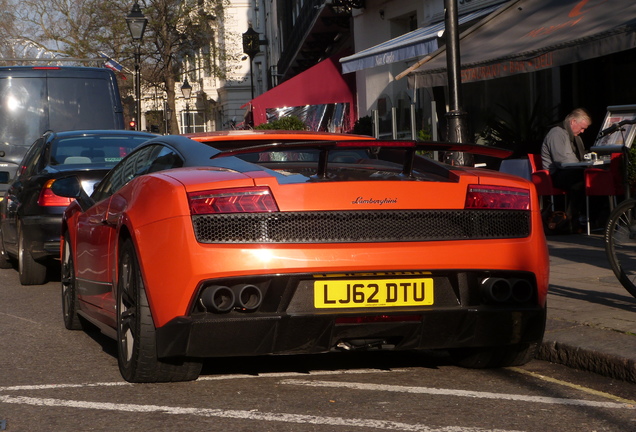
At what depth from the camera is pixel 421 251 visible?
5.01m

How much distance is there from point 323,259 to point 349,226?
0.20 metres

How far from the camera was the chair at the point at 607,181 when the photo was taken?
38.5 feet

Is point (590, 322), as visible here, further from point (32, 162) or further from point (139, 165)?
point (32, 162)

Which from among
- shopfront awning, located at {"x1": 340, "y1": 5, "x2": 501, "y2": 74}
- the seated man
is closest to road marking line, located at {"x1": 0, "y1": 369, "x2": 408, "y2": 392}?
the seated man

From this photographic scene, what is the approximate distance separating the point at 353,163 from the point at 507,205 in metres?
0.87

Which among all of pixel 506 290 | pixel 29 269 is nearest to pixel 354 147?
pixel 506 290

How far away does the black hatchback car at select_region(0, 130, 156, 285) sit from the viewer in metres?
10.2

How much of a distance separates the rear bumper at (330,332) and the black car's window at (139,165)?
1096 mm

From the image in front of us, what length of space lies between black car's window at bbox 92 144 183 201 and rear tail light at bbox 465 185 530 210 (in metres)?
1.49

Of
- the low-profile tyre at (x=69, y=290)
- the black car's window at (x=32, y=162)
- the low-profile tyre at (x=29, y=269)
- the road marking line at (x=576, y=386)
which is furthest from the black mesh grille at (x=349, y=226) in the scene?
the black car's window at (x=32, y=162)

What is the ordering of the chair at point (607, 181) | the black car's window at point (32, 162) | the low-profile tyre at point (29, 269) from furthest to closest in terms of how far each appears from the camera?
1. the chair at point (607, 181)
2. the black car's window at point (32, 162)
3. the low-profile tyre at point (29, 269)

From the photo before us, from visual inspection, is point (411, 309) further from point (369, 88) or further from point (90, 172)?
point (369, 88)

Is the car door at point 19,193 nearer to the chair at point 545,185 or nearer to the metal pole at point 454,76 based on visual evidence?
the metal pole at point 454,76

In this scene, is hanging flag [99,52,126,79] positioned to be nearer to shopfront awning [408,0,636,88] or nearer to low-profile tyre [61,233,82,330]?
shopfront awning [408,0,636,88]
